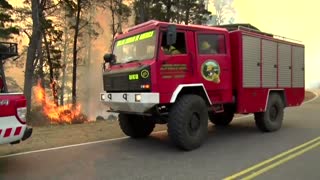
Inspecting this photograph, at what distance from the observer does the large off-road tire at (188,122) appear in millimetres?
10211

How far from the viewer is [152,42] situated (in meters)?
10.3

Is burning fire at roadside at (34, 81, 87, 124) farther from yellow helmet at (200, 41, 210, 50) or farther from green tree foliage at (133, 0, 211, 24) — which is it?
green tree foliage at (133, 0, 211, 24)

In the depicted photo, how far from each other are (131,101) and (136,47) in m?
1.29

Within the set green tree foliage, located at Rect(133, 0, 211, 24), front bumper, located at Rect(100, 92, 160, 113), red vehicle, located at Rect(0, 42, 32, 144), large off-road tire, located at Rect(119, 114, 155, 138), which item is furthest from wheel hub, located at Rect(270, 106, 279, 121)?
green tree foliage, located at Rect(133, 0, 211, 24)

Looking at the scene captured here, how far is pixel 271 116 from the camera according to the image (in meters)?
13.9

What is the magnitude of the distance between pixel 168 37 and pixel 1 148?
465cm

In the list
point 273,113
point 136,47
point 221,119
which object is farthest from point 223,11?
point 136,47

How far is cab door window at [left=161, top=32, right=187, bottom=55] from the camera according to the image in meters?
10.3

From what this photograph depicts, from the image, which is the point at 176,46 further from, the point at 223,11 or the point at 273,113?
the point at 223,11

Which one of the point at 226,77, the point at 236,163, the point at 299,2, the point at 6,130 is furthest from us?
the point at 299,2

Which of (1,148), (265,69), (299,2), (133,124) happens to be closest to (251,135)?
(265,69)

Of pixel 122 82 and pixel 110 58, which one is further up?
pixel 110 58

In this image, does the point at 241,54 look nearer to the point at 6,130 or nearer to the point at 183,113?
the point at 183,113

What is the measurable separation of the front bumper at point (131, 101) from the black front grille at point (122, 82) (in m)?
0.12
